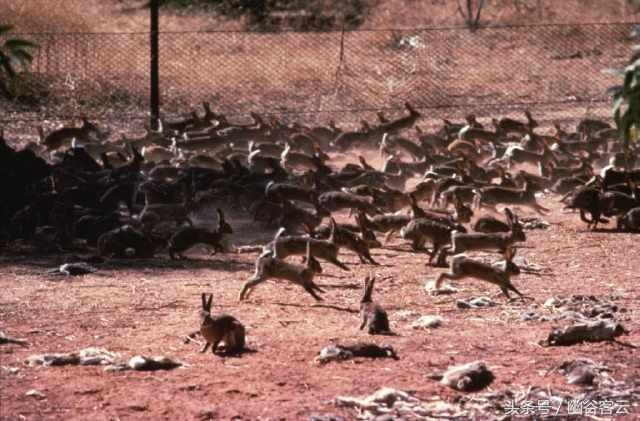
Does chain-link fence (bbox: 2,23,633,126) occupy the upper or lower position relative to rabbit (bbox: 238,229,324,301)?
upper

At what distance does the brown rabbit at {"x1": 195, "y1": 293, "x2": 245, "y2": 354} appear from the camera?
10.3 meters

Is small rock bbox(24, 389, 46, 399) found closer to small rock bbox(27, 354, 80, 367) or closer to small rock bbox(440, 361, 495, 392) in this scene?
small rock bbox(27, 354, 80, 367)

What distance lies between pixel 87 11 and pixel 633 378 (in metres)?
25.8

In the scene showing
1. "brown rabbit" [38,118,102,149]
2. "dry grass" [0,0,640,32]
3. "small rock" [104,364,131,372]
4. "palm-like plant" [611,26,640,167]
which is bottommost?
"small rock" [104,364,131,372]

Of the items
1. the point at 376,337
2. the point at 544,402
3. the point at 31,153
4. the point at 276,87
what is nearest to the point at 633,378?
the point at 544,402

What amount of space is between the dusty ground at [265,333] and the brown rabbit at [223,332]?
5.5 inches

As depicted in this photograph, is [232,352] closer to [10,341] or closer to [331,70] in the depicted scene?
[10,341]

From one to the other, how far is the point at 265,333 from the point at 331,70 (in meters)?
16.7

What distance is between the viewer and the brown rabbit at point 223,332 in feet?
33.7

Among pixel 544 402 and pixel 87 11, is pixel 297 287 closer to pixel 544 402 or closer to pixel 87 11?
pixel 544 402

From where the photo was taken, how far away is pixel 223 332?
1027cm

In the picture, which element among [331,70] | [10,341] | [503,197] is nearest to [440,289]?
[10,341]

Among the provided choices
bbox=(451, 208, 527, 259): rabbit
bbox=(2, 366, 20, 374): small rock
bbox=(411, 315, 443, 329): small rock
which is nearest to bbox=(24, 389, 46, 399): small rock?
bbox=(2, 366, 20, 374): small rock

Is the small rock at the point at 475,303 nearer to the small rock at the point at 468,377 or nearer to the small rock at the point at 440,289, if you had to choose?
the small rock at the point at 440,289
